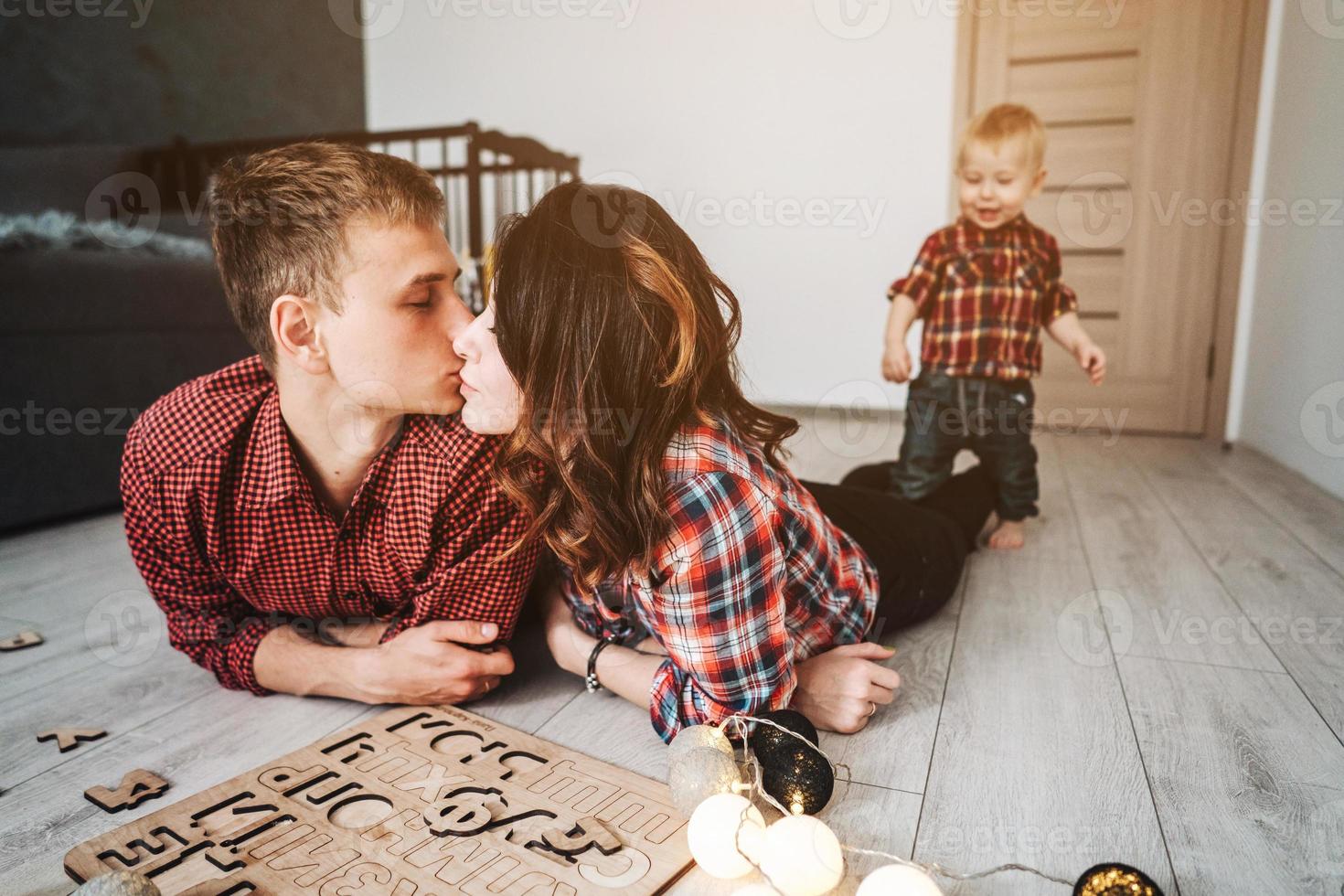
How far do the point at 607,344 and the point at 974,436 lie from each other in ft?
3.73

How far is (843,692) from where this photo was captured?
2.90 ft

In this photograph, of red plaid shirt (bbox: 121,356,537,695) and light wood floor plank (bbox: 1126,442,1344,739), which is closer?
red plaid shirt (bbox: 121,356,537,695)

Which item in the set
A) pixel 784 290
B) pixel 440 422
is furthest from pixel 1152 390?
pixel 440 422

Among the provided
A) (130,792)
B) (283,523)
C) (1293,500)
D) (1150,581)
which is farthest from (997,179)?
(130,792)

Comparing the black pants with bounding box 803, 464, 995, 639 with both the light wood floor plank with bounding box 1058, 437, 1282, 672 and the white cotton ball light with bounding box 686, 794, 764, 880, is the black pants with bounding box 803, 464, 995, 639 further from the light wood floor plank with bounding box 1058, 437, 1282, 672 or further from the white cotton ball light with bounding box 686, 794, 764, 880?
the white cotton ball light with bounding box 686, 794, 764, 880

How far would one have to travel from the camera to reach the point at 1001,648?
3.69ft

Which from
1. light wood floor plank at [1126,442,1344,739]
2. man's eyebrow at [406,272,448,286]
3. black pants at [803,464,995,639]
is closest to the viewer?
man's eyebrow at [406,272,448,286]

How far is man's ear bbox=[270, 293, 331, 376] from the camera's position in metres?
0.87

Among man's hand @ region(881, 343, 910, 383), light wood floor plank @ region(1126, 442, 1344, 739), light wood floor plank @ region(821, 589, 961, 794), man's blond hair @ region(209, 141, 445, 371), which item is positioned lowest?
light wood floor plank @ region(821, 589, 961, 794)

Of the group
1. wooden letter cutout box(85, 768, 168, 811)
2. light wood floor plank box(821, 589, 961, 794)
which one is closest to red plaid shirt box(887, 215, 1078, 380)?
light wood floor plank box(821, 589, 961, 794)

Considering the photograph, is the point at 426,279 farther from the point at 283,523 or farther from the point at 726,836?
the point at 726,836

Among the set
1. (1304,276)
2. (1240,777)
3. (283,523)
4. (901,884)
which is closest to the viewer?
(901,884)

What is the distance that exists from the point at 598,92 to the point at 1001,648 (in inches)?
115

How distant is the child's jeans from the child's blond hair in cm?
44
